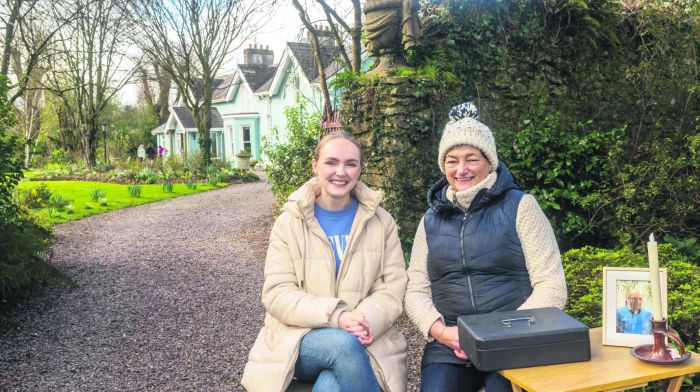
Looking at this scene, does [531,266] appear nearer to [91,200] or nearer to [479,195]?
[479,195]

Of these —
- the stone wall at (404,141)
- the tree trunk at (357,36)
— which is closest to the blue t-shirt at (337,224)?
the stone wall at (404,141)

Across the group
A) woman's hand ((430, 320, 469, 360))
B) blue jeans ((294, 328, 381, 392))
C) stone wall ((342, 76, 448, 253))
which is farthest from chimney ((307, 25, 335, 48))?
blue jeans ((294, 328, 381, 392))

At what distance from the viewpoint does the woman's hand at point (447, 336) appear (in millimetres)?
2559

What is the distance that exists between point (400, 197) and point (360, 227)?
150 inches

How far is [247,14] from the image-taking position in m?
22.3

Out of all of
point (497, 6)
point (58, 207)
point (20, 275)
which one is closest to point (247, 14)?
point (58, 207)

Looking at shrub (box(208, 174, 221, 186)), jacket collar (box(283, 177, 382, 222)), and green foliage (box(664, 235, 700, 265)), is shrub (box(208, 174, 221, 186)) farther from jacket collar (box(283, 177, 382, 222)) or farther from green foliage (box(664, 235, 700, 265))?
jacket collar (box(283, 177, 382, 222))

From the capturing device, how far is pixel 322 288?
2.73 m

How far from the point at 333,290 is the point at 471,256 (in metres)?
0.64

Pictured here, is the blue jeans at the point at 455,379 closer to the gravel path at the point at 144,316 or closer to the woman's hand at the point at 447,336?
the woman's hand at the point at 447,336

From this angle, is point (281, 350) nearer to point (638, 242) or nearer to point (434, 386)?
point (434, 386)

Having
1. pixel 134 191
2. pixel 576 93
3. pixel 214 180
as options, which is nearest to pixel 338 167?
pixel 576 93

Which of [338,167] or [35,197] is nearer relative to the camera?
[338,167]

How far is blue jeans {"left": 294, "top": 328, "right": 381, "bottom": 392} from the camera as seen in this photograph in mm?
2441
